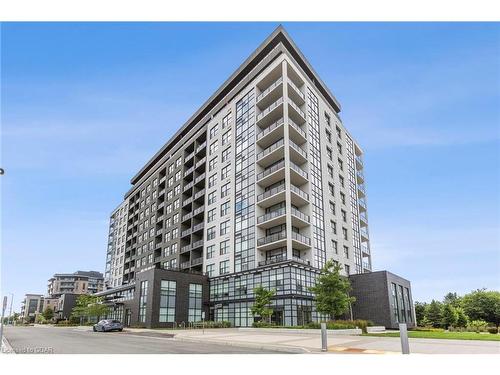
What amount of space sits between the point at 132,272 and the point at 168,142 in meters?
30.0

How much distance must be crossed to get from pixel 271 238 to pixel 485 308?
56.5 meters

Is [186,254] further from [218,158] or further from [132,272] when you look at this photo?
[132,272]

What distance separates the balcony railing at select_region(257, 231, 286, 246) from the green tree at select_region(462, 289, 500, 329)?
182 ft

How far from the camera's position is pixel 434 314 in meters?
66.6

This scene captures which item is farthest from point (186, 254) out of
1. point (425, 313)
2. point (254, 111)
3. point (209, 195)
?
point (425, 313)

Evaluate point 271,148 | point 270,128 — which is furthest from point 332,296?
point 270,128

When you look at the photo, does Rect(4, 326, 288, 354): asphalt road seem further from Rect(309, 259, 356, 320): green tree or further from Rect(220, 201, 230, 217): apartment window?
Rect(220, 201, 230, 217): apartment window

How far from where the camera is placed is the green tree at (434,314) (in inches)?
2514

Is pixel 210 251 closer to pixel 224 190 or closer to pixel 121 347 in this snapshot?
pixel 224 190

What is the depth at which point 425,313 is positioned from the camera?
2721 inches

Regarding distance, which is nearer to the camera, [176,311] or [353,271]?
[176,311]

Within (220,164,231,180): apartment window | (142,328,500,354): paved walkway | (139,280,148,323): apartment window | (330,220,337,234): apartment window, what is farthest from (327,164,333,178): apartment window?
(139,280,148,323): apartment window

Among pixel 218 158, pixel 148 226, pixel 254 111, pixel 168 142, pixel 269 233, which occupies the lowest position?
pixel 269 233
